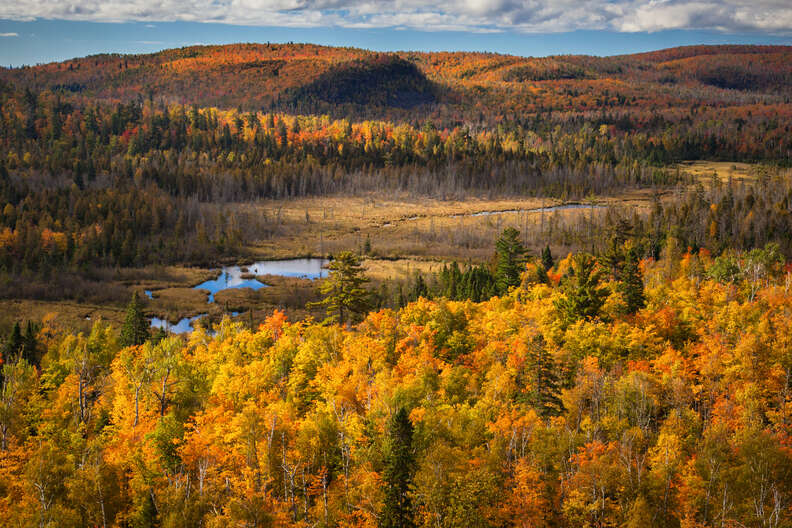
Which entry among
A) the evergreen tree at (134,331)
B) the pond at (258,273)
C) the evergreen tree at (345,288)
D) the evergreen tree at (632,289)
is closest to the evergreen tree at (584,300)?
the evergreen tree at (632,289)

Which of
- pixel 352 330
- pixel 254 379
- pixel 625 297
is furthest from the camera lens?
pixel 625 297

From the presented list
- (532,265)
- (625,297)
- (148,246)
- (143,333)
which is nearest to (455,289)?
(532,265)

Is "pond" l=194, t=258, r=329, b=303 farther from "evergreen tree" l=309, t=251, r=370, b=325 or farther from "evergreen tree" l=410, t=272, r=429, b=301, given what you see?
"evergreen tree" l=309, t=251, r=370, b=325

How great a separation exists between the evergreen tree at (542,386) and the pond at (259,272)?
287 feet

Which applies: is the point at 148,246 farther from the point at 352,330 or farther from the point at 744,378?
the point at 744,378

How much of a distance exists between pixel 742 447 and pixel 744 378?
718 inches

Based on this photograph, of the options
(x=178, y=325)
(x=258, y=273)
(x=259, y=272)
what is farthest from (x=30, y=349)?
(x=259, y=272)

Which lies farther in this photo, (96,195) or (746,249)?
(96,195)

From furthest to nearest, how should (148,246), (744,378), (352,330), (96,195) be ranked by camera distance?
(96,195), (148,246), (352,330), (744,378)

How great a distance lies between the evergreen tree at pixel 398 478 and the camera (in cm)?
4147

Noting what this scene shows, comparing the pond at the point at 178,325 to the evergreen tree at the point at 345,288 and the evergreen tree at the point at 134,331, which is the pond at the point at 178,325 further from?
the evergreen tree at the point at 345,288

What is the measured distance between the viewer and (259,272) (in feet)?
508

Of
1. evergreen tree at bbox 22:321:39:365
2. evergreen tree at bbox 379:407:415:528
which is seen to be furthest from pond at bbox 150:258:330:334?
evergreen tree at bbox 379:407:415:528

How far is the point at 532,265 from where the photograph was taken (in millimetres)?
123938
